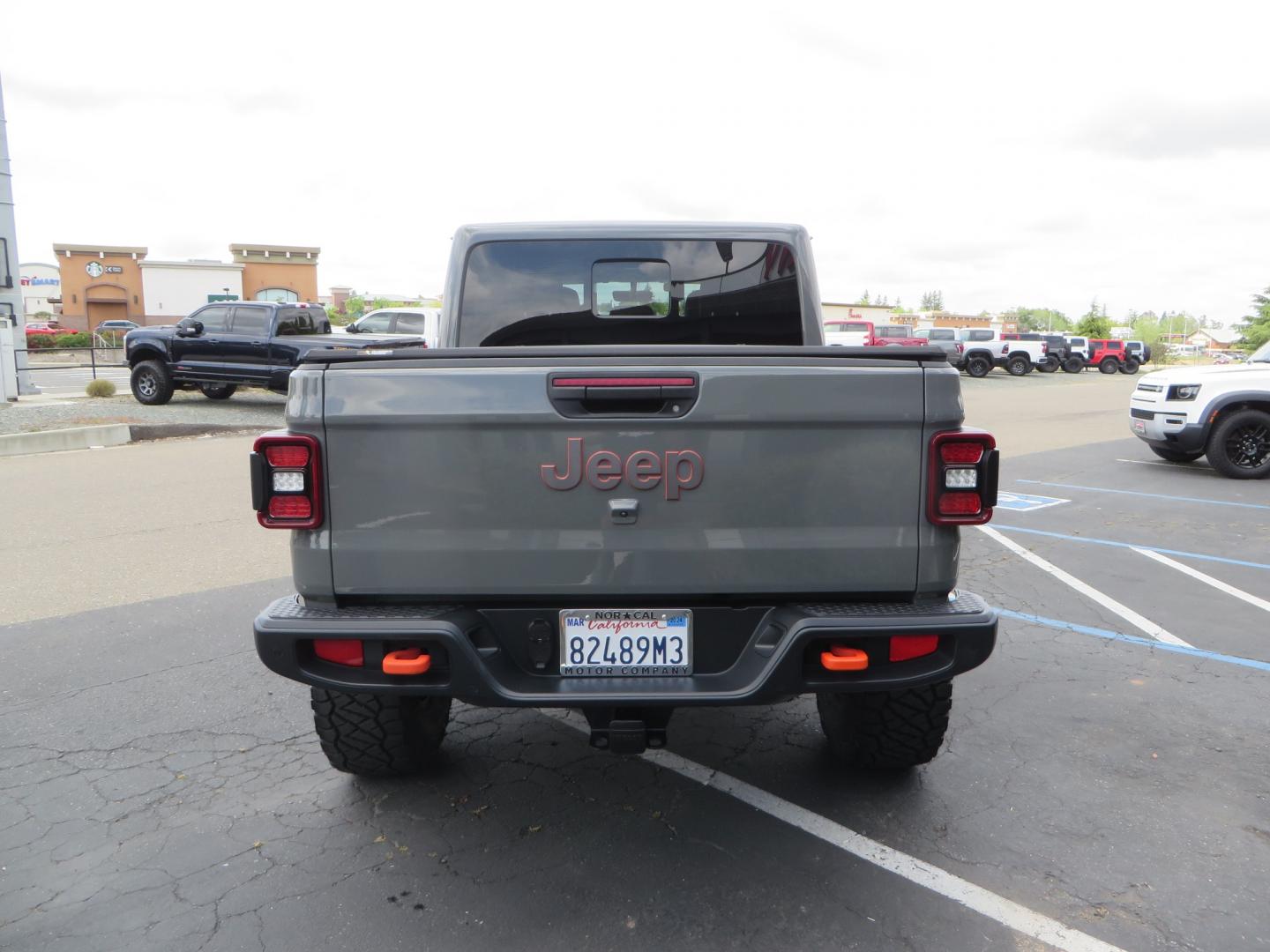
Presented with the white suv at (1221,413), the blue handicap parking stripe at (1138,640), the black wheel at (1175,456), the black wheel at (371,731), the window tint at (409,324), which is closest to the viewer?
the black wheel at (371,731)

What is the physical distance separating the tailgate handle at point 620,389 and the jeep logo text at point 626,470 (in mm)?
112

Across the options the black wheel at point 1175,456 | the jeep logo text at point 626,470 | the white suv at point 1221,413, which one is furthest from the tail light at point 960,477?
the black wheel at point 1175,456

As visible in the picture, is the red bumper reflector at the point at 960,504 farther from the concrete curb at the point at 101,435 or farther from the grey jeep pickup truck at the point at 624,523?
the concrete curb at the point at 101,435

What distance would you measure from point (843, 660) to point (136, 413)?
16.9 m

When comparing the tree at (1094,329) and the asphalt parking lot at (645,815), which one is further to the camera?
the tree at (1094,329)

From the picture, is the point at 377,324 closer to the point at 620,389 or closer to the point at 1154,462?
the point at 1154,462

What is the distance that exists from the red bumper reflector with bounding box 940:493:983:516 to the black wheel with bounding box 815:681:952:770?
2.43 ft

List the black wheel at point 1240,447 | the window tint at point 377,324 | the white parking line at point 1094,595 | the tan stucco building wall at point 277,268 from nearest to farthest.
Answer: the white parking line at point 1094,595 < the black wheel at point 1240,447 < the window tint at point 377,324 < the tan stucco building wall at point 277,268

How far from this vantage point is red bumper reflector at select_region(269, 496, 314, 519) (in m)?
2.68

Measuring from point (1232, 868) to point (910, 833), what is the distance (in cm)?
97

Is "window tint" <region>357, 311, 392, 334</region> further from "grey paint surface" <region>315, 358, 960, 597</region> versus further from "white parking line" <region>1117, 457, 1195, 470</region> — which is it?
"grey paint surface" <region>315, 358, 960, 597</region>

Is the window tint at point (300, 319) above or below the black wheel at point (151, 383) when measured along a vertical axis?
above

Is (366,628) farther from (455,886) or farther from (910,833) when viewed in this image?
(910,833)

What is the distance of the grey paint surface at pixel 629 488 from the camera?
8.67 ft
